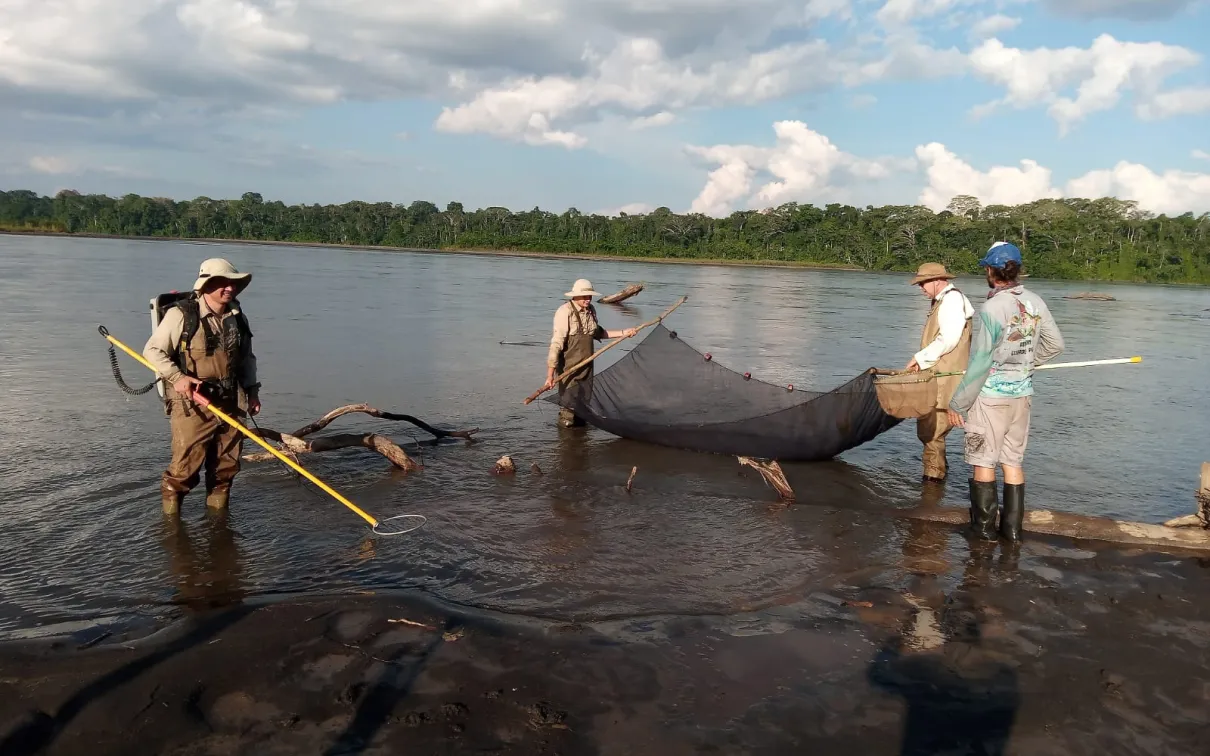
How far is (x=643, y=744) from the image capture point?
3133mm

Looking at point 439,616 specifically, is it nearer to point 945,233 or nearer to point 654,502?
point 654,502

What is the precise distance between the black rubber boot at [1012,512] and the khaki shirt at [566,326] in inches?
173

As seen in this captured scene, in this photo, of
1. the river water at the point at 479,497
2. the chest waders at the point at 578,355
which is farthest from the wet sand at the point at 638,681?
the chest waders at the point at 578,355

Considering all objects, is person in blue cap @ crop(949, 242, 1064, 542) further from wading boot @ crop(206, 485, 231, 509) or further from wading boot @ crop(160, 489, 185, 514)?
wading boot @ crop(160, 489, 185, 514)

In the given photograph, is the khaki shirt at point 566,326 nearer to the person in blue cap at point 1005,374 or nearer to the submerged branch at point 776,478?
the submerged branch at point 776,478

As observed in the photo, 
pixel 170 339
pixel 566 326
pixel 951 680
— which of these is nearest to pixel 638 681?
pixel 951 680

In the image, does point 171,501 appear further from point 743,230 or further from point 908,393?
point 743,230

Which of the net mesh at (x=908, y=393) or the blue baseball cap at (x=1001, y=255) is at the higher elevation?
the blue baseball cap at (x=1001, y=255)

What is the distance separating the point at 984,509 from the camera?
17.8ft

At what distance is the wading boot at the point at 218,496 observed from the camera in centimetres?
559

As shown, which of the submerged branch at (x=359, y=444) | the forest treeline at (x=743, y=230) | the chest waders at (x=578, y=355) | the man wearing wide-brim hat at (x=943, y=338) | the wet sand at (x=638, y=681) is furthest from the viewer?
the forest treeline at (x=743, y=230)

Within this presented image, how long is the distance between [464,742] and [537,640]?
2.83 ft

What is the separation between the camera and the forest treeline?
71875 millimetres

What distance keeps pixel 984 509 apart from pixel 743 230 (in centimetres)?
9034
